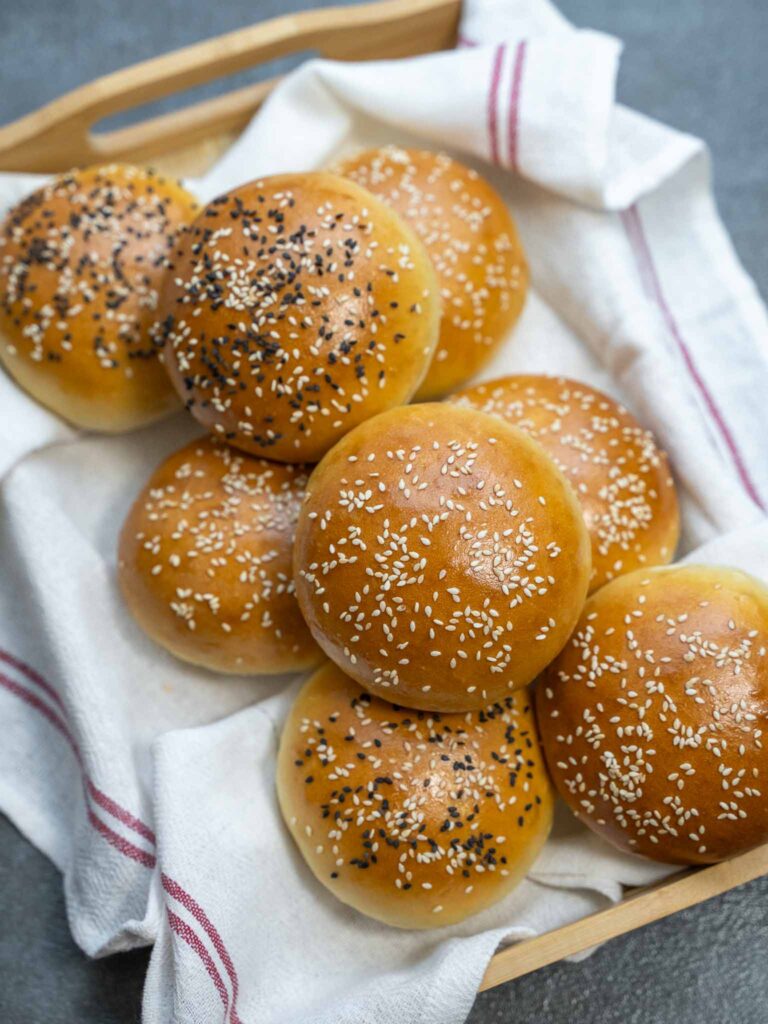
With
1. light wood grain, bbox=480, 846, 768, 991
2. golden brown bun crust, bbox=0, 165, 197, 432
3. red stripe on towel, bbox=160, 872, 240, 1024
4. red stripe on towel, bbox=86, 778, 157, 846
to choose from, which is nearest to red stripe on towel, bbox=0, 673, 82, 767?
red stripe on towel, bbox=86, 778, 157, 846

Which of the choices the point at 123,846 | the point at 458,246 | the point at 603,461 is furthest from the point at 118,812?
the point at 458,246

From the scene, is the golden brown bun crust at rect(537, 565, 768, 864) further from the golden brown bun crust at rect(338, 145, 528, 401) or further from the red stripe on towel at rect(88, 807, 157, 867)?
the red stripe on towel at rect(88, 807, 157, 867)

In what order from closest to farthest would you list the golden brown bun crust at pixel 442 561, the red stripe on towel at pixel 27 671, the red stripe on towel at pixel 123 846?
the golden brown bun crust at pixel 442 561, the red stripe on towel at pixel 123 846, the red stripe on towel at pixel 27 671

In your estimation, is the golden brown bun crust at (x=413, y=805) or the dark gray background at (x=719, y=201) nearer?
the golden brown bun crust at (x=413, y=805)

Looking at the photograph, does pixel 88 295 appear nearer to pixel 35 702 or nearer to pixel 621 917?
pixel 35 702

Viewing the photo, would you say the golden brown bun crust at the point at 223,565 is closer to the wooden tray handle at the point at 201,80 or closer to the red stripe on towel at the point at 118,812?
the red stripe on towel at the point at 118,812

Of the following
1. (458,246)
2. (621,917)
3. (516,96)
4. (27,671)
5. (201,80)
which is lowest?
(621,917)

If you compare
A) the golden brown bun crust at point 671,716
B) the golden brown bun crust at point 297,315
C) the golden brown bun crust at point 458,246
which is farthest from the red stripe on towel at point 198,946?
the golden brown bun crust at point 458,246

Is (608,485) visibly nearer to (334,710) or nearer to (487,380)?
(487,380)
